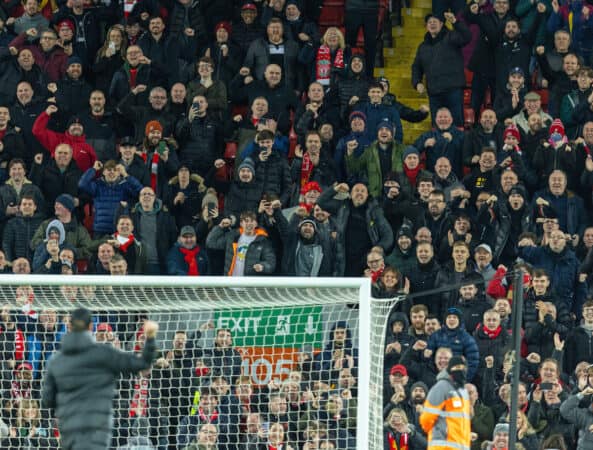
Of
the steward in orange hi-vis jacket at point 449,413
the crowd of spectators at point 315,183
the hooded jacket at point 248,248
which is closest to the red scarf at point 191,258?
the crowd of spectators at point 315,183

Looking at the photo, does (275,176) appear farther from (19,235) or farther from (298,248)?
(19,235)

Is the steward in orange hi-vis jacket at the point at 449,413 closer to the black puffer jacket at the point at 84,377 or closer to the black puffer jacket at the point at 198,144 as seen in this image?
the black puffer jacket at the point at 84,377

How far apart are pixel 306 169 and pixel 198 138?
1.30 metres

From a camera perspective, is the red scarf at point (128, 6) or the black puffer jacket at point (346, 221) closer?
the black puffer jacket at point (346, 221)

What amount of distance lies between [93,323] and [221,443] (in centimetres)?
153

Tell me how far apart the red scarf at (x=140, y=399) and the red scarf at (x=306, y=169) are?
3.83m

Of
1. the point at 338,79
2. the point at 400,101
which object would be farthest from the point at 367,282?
the point at 400,101

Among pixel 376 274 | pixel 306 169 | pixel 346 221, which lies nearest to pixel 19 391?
pixel 376 274

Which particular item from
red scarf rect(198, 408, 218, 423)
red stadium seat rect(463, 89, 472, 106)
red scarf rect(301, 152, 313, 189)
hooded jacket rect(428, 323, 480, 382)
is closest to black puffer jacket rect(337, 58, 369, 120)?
red scarf rect(301, 152, 313, 189)

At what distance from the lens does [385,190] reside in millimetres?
20844

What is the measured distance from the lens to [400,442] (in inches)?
707

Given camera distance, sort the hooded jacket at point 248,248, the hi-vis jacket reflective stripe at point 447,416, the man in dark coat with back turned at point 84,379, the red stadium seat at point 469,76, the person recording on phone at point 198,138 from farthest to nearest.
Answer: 1. the red stadium seat at point 469,76
2. the person recording on phone at point 198,138
3. the hooded jacket at point 248,248
4. the hi-vis jacket reflective stripe at point 447,416
5. the man in dark coat with back turned at point 84,379

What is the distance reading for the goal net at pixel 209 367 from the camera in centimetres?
1723

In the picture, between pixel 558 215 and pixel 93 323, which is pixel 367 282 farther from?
pixel 558 215
